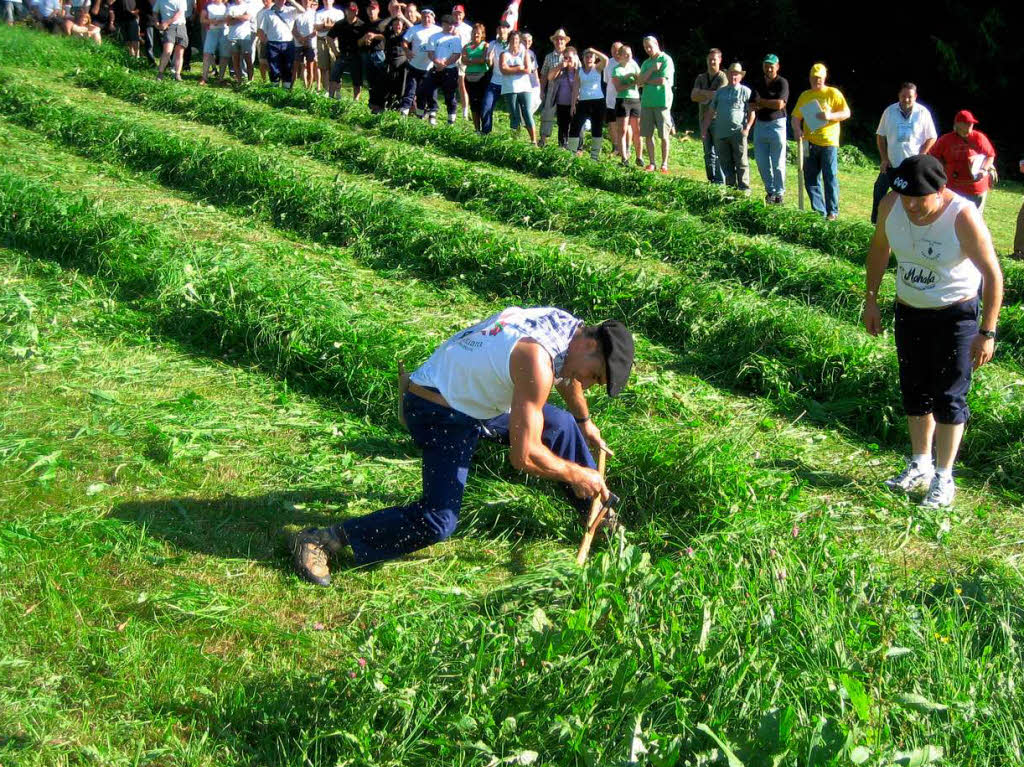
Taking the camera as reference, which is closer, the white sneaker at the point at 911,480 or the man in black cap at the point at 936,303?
the man in black cap at the point at 936,303

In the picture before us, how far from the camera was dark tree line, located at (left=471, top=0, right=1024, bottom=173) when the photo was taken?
24359 mm

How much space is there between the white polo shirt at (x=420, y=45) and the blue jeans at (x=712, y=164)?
4615 millimetres

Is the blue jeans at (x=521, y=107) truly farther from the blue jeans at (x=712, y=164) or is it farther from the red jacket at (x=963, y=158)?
the red jacket at (x=963, y=158)

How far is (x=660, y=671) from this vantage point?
3.36 metres

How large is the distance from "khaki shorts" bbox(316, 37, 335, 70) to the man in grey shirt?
22.9ft

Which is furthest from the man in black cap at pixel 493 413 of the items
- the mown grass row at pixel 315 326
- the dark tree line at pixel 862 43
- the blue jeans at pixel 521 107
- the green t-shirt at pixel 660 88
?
the dark tree line at pixel 862 43

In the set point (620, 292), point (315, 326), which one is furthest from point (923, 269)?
point (315, 326)

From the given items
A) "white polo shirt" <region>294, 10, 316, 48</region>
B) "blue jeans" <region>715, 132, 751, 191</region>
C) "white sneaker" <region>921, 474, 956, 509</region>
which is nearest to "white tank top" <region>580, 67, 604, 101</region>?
"blue jeans" <region>715, 132, 751, 191</region>

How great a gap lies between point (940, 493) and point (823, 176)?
7.60 metres

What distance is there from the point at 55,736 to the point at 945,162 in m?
10.0

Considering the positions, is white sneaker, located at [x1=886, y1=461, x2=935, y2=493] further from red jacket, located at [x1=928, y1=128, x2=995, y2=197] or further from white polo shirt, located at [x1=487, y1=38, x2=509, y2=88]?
white polo shirt, located at [x1=487, y1=38, x2=509, y2=88]

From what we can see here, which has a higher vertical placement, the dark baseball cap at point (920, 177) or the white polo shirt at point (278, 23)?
the white polo shirt at point (278, 23)

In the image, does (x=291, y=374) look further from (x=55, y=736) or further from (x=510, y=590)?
(x=55, y=736)

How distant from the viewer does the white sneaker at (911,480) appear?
552 centimetres
